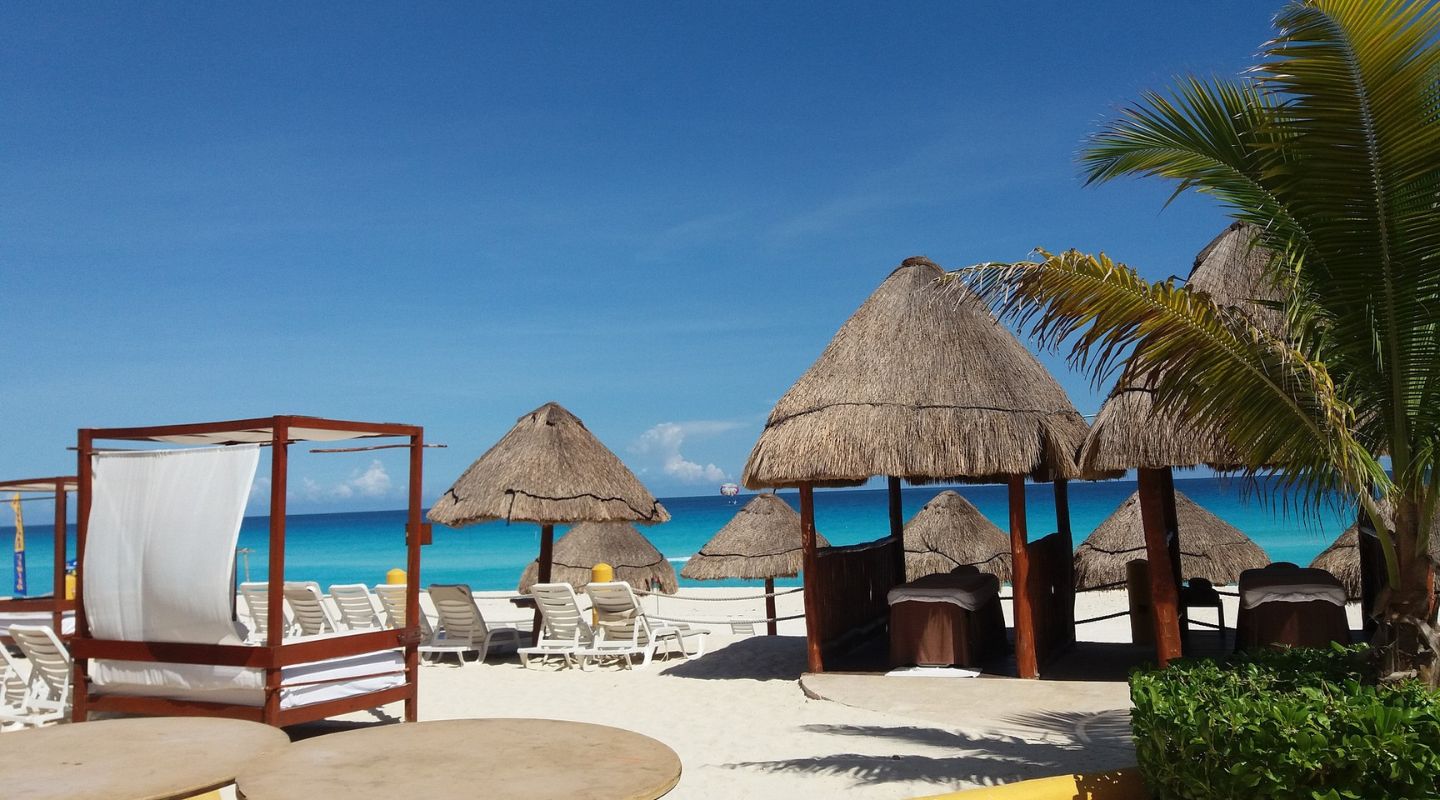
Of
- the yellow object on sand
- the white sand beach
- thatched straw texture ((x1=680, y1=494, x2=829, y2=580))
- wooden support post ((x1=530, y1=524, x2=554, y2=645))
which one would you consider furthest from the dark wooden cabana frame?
thatched straw texture ((x1=680, y1=494, x2=829, y2=580))

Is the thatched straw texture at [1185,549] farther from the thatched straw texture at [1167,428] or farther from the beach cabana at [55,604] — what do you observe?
the beach cabana at [55,604]

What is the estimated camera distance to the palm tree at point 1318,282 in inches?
161

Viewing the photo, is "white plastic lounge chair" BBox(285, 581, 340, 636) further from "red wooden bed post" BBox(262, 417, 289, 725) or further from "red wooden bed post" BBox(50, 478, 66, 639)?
"red wooden bed post" BBox(262, 417, 289, 725)

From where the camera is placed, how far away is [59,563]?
34.0 ft

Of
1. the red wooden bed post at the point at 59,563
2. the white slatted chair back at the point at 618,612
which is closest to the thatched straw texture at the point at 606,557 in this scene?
the white slatted chair back at the point at 618,612

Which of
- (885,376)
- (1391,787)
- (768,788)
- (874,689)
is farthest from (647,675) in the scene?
(1391,787)

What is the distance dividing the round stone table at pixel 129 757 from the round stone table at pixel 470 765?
16 centimetres

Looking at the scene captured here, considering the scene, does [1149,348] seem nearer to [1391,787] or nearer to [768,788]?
[1391,787]

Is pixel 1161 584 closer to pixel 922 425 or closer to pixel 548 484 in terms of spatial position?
pixel 922 425

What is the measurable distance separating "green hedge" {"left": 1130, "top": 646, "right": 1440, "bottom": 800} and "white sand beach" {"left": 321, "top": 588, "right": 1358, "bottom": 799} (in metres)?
1.21

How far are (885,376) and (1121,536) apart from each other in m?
7.21

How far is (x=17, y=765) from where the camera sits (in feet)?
11.2

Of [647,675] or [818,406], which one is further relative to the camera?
[647,675]

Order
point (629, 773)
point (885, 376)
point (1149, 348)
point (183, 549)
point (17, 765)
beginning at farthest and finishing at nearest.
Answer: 1. point (885, 376)
2. point (183, 549)
3. point (1149, 348)
4. point (17, 765)
5. point (629, 773)
